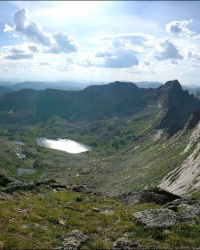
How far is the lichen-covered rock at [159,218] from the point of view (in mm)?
25964

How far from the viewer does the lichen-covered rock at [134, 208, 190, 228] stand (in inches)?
1022

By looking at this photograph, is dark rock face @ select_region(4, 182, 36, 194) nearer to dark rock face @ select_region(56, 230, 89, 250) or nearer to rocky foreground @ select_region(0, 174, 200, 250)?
rocky foreground @ select_region(0, 174, 200, 250)

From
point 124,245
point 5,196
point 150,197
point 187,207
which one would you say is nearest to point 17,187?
point 5,196

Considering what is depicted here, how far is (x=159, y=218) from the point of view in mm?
27156

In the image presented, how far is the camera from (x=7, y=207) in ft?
102

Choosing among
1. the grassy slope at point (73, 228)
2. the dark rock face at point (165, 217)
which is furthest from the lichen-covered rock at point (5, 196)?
the dark rock face at point (165, 217)

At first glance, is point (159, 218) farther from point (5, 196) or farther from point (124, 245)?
point (5, 196)

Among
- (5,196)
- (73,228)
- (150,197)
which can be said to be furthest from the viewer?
(150,197)

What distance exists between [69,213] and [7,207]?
20.0ft

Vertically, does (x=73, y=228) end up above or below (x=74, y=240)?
below

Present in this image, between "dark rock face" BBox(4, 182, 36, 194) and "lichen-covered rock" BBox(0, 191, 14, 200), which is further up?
"lichen-covered rock" BBox(0, 191, 14, 200)

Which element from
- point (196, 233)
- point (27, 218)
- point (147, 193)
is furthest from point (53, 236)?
point (147, 193)

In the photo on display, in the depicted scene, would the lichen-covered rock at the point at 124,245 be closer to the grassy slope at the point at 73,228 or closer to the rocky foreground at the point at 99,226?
the rocky foreground at the point at 99,226

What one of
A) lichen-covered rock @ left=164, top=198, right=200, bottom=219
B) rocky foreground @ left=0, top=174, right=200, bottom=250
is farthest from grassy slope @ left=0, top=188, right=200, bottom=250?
lichen-covered rock @ left=164, top=198, right=200, bottom=219
